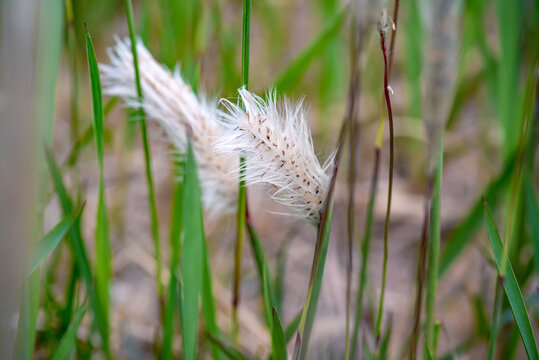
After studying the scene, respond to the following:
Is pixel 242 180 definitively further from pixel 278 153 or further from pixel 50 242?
pixel 50 242

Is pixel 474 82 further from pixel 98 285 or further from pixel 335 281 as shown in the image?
pixel 98 285

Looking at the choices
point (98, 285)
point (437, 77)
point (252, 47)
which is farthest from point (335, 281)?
point (252, 47)

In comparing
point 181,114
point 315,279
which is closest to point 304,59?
point 181,114

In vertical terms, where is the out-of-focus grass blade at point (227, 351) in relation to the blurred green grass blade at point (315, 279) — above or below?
below

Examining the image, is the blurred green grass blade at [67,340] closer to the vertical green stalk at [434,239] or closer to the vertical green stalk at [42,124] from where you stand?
the vertical green stalk at [42,124]

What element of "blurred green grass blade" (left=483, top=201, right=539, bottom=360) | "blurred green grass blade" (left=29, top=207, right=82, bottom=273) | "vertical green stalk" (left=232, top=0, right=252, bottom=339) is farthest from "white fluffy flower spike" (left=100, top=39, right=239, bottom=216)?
"blurred green grass blade" (left=483, top=201, right=539, bottom=360)

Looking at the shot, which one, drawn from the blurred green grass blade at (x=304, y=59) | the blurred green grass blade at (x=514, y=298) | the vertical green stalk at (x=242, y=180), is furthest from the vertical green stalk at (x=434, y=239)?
the blurred green grass blade at (x=304, y=59)
